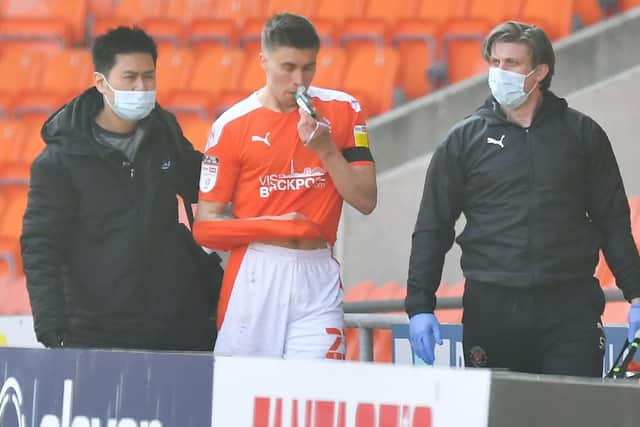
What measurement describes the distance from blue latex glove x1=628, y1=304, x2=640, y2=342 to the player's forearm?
3.04 ft

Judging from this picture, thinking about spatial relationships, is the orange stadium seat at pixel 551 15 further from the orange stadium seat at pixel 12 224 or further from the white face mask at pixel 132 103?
the white face mask at pixel 132 103

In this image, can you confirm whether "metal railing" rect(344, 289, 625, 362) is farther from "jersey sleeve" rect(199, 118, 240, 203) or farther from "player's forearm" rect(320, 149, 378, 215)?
"jersey sleeve" rect(199, 118, 240, 203)

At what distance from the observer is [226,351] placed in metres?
5.41

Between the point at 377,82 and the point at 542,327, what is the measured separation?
605 centimetres

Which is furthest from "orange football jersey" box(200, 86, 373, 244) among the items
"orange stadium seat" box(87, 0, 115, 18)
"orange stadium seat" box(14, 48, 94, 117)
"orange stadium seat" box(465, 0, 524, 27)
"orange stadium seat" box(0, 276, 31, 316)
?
"orange stadium seat" box(87, 0, 115, 18)

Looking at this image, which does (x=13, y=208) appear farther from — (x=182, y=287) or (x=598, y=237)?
(x=598, y=237)

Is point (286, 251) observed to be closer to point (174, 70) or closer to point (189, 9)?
point (174, 70)

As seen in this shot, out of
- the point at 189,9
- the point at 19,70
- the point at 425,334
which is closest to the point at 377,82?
the point at 189,9

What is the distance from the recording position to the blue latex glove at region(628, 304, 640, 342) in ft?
17.1

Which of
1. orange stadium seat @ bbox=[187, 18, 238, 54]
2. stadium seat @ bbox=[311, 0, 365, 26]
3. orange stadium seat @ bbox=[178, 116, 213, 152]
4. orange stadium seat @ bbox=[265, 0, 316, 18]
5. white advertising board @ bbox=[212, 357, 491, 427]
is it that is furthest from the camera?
orange stadium seat @ bbox=[187, 18, 238, 54]

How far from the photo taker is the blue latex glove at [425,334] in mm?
5266

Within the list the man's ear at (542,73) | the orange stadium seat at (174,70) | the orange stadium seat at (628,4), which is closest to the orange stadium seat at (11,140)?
the orange stadium seat at (174,70)

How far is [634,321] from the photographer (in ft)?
17.1

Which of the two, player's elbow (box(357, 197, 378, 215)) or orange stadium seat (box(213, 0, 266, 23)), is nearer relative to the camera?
player's elbow (box(357, 197, 378, 215))
